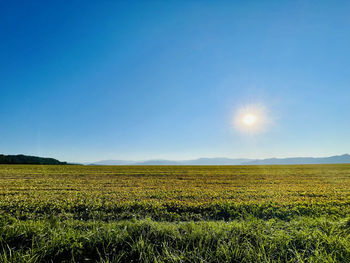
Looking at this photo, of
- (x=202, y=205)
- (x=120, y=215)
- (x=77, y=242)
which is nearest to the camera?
(x=77, y=242)

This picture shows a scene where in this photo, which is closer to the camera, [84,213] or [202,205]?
[84,213]

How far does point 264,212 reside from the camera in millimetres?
6320

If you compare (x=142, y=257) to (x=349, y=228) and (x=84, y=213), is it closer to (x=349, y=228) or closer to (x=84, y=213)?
(x=84, y=213)

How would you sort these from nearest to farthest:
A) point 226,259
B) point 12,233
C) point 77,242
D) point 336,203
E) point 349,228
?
point 226,259 < point 77,242 < point 12,233 < point 349,228 < point 336,203

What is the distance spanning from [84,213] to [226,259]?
17.9 ft

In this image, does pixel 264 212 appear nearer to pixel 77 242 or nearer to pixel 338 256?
pixel 338 256

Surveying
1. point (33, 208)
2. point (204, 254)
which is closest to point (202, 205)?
point (204, 254)

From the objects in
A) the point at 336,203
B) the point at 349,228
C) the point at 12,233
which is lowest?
the point at 336,203

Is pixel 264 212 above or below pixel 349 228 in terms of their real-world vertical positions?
below

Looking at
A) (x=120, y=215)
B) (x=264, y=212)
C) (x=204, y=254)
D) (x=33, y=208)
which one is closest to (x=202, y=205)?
(x=264, y=212)

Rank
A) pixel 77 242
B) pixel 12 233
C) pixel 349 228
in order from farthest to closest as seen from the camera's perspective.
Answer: pixel 349 228 < pixel 12 233 < pixel 77 242

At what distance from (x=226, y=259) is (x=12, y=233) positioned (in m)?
4.40

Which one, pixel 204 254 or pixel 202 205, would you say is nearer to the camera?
pixel 204 254

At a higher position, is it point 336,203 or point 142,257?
point 142,257
